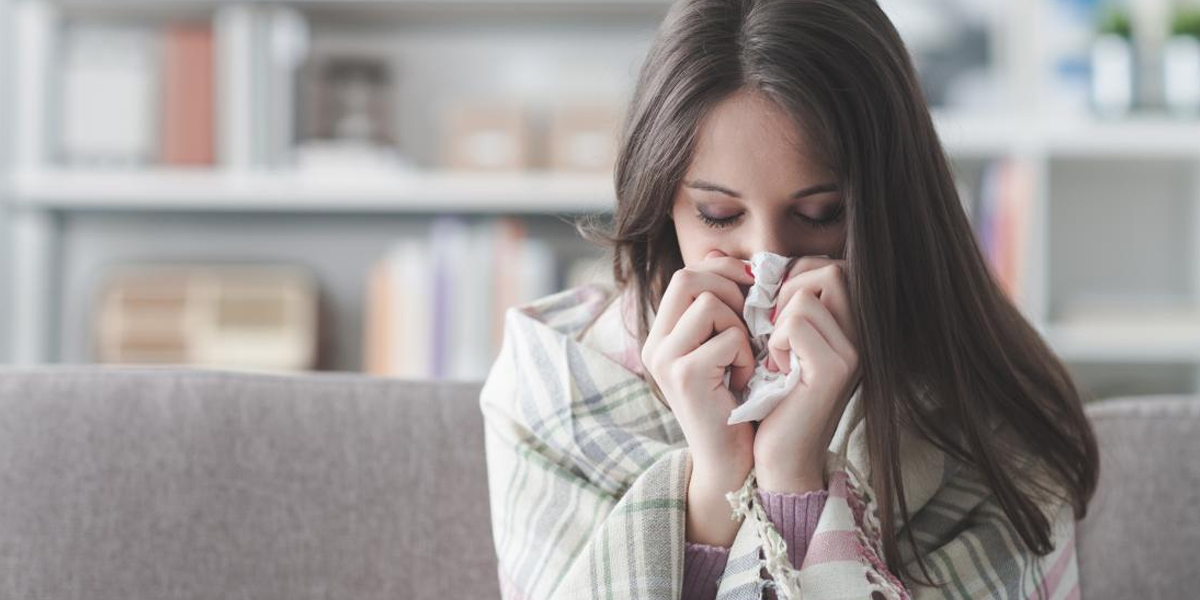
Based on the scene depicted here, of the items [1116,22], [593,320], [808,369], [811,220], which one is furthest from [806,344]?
[1116,22]

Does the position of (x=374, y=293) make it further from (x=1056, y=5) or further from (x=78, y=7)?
(x=1056, y=5)

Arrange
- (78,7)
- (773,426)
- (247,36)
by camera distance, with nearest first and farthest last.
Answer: (773,426) → (247,36) → (78,7)

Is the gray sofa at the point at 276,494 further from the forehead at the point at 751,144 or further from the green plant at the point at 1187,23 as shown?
the green plant at the point at 1187,23

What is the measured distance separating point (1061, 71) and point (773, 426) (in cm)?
169

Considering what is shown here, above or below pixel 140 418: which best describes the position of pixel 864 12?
above

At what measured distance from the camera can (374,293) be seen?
7.88 feet

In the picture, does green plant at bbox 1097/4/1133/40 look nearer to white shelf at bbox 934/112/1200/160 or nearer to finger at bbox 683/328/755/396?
white shelf at bbox 934/112/1200/160

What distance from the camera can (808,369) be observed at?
3.02 feet

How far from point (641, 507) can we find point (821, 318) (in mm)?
203

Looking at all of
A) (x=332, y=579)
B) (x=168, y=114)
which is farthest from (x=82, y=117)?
(x=332, y=579)

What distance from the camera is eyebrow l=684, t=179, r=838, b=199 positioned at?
944mm

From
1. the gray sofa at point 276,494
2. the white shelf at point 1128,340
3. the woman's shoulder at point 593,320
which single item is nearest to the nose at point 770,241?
the woman's shoulder at point 593,320

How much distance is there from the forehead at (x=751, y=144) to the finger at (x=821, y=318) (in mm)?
93

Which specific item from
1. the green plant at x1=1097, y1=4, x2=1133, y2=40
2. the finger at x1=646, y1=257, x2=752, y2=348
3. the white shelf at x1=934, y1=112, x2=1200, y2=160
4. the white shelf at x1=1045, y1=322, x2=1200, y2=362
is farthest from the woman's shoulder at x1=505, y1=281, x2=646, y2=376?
the green plant at x1=1097, y1=4, x2=1133, y2=40
